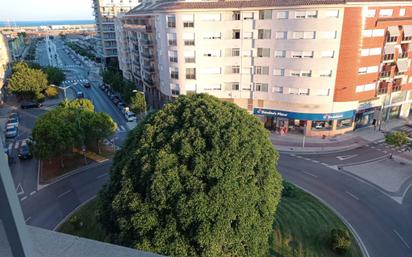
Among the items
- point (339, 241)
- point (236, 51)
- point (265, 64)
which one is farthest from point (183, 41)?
point (339, 241)

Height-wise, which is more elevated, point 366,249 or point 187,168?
point 187,168

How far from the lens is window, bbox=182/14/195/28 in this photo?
46.2 m

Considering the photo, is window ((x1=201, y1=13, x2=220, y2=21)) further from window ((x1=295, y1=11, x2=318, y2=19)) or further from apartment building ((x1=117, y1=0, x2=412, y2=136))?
window ((x1=295, y1=11, x2=318, y2=19))

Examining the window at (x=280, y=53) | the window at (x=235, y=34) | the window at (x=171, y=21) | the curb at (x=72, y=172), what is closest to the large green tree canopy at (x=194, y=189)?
the curb at (x=72, y=172)

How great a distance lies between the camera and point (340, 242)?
2242 cm

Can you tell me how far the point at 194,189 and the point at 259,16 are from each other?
116 ft

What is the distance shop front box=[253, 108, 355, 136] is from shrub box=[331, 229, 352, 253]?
976 inches

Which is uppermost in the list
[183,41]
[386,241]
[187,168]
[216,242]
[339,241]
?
[183,41]

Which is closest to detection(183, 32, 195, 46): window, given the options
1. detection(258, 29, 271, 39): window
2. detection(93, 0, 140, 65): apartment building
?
detection(258, 29, 271, 39): window

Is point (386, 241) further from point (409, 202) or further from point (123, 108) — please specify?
point (123, 108)

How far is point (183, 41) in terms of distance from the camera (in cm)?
4731

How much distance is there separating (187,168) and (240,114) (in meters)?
6.87

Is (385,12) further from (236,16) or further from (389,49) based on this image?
(236,16)

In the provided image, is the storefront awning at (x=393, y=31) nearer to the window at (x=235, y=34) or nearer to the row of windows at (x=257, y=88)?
the row of windows at (x=257, y=88)
